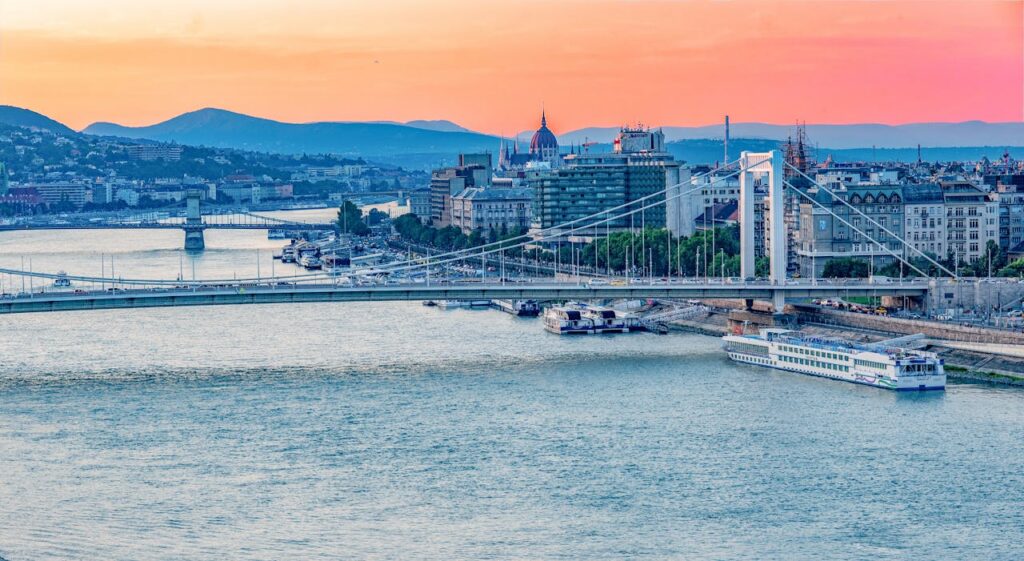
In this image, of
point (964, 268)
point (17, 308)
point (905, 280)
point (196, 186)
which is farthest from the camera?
point (196, 186)

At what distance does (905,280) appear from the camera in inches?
966

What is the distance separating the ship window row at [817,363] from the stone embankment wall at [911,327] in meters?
1.78

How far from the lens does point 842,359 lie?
64.2 ft

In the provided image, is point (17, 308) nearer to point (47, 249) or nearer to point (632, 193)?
point (632, 193)

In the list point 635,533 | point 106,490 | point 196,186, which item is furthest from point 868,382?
point 196,186

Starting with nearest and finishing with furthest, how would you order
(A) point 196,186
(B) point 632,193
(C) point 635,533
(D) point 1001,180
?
1. (C) point 635,533
2. (D) point 1001,180
3. (B) point 632,193
4. (A) point 196,186

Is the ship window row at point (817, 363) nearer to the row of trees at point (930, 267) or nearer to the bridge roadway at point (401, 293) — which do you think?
the bridge roadway at point (401, 293)

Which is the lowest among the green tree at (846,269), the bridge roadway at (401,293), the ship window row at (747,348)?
the ship window row at (747,348)

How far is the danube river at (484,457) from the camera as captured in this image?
1277 centimetres

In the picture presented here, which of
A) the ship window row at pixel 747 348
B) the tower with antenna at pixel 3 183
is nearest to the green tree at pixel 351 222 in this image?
the tower with antenna at pixel 3 183

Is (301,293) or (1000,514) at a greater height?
(301,293)

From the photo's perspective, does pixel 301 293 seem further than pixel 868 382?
Yes

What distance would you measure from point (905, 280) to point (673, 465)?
1035 centimetres

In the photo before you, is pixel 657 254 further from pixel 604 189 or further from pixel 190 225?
pixel 190 225
